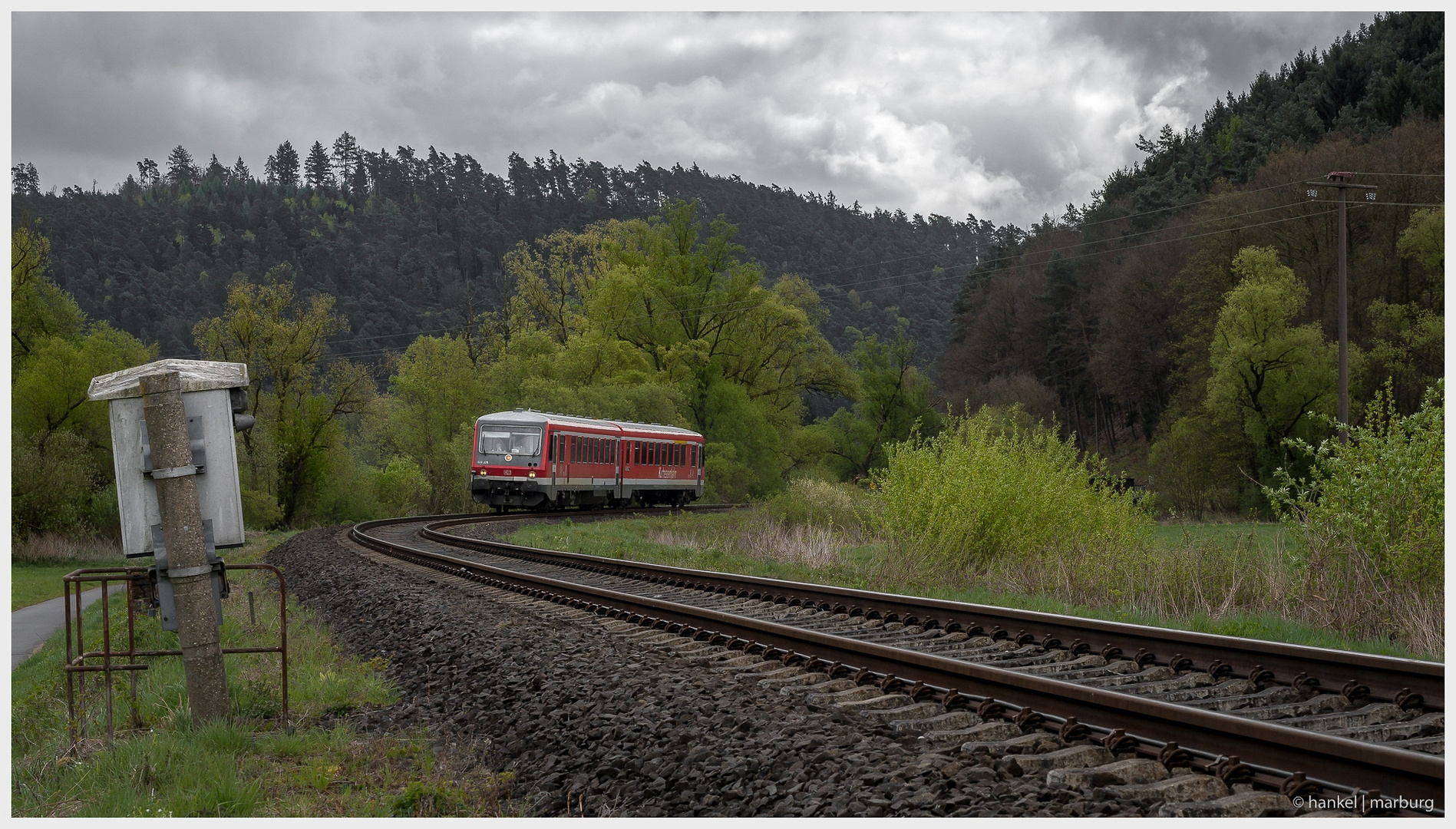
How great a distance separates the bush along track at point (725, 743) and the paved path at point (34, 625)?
8.69 meters

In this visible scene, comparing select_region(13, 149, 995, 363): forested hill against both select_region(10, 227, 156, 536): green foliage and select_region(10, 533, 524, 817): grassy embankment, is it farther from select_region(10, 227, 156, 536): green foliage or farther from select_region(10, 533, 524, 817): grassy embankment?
select_region(10, 533, 524, 817): grassy embankment

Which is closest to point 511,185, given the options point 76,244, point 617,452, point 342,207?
point 342,207

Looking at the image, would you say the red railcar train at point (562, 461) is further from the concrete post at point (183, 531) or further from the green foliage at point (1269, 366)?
the concrete post at point (183, 531)

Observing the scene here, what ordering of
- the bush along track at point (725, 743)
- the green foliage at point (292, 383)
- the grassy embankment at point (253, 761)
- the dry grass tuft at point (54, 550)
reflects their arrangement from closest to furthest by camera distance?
the bush along track at point (725, 743) < the grassy embankment at point (253, 761) < the dry grass tuft at point (54, 550) < the green foliage at point (292, 383)


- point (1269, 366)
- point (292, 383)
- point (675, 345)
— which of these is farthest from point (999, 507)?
point (292, 383)

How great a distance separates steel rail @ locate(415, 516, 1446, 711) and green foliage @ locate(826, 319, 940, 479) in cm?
4563

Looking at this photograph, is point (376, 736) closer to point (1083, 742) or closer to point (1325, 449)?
point (1083, 742)

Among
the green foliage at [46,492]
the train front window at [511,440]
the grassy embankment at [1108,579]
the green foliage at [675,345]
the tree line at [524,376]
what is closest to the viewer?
the grassy embankment at [1108,579]

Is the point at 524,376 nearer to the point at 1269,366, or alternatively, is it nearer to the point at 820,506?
the point at 820,506

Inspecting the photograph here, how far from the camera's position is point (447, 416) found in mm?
52156

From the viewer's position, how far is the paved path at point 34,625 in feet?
52.1

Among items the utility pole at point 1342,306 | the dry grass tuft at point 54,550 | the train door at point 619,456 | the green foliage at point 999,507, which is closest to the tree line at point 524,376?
the dry grass tuft at point 54,550

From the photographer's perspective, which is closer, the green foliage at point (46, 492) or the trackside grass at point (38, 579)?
the trackside grass at point (38, 579)

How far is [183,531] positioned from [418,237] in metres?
113
